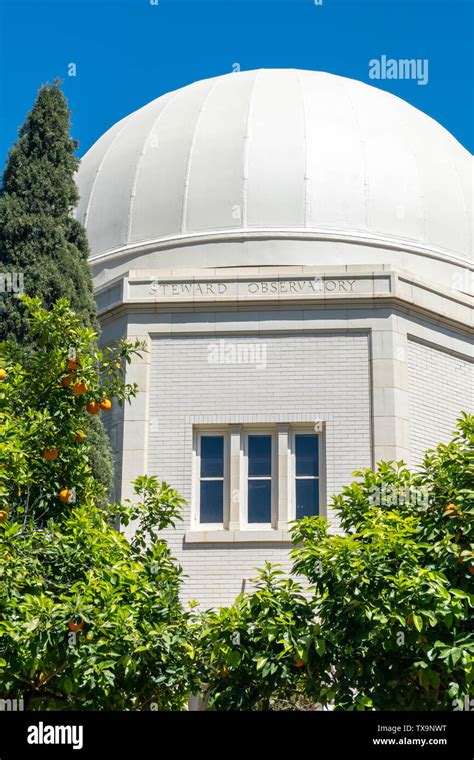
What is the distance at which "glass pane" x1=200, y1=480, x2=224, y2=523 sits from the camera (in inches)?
821

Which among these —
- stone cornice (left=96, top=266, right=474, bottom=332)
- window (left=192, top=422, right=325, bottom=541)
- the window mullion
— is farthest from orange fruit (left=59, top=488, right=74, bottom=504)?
stone cornice (left=96, top=266, right=474, bottom=332)

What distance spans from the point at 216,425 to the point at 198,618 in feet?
25.0

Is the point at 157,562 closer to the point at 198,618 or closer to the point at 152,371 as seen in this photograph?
the point at 198,618

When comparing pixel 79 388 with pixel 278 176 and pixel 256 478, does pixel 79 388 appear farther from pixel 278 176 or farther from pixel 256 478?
→ pixel 278 176

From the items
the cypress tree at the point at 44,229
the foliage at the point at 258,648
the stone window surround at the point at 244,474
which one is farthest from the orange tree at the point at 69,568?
the stone window surround at the point at 244,474

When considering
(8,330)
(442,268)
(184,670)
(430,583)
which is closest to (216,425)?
(8,330)

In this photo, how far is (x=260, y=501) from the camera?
68.6ft

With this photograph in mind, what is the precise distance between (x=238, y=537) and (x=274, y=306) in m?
4.24

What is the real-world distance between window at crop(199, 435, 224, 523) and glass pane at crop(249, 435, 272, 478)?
1.70 feet

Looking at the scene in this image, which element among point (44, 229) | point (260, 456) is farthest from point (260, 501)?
point (44, 229)

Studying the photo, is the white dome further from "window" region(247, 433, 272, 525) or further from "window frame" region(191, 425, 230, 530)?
"window" region(247, 433, 272, 525)

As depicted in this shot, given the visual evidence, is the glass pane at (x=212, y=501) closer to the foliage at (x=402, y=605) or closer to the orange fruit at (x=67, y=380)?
the orange fruit at (x=67, y=380)

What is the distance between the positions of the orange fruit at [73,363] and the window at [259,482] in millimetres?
7503
